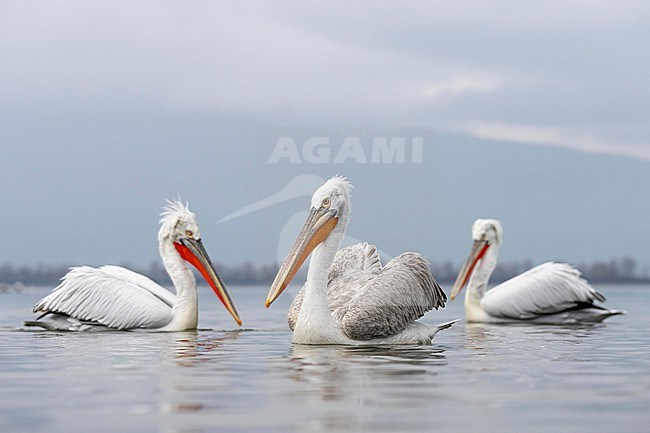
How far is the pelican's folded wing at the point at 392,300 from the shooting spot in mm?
8672

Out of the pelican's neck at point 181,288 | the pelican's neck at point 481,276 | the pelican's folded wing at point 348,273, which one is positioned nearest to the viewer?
the pelican's folded wing at point 348,273

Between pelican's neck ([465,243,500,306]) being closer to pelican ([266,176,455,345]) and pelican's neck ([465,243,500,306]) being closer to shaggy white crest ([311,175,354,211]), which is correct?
pelican ([266,176,455,345])

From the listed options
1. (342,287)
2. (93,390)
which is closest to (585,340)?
(342,287)

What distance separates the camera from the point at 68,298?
11.2 m

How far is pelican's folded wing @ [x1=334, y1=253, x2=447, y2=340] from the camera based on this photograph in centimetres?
867

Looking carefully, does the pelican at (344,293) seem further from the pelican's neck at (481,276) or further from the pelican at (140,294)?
the pelican's neck at (481,276)

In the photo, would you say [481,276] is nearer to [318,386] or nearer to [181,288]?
[181,288]

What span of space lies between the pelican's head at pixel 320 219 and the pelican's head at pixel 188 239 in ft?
10.3

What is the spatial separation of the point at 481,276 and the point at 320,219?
21.1 ft

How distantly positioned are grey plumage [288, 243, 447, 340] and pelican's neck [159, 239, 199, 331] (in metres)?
2.23

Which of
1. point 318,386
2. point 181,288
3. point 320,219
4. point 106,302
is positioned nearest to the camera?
point 318,386

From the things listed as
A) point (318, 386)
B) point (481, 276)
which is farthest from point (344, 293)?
point (481, 276)

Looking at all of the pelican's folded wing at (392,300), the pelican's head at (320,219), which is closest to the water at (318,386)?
the pelican's folded wing at (392,300)

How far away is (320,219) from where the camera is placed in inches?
350
